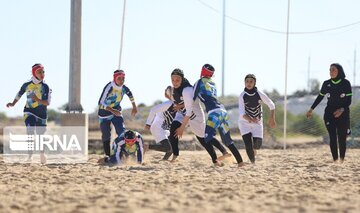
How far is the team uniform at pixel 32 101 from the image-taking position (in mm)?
13211

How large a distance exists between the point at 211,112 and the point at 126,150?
5.35 ft

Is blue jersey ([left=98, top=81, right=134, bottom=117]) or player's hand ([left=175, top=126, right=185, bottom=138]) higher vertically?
blue jersey ([left=98, top=81, right=134, bottom=117])

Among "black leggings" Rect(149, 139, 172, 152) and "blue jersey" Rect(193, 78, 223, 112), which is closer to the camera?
"blue jersey" Rect(193, 78, 223, 112)

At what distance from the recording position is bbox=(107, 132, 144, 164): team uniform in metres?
12.6

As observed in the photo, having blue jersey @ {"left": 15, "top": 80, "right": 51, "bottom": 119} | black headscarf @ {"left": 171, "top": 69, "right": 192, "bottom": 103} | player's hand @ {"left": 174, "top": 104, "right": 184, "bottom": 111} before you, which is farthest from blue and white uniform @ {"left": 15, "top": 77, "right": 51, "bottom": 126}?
black headscarf @ {"left": 171, "top": 69, "right": 192, "bottom": 103}

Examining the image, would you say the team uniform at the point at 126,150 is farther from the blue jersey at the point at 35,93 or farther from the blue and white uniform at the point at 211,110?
the blue jersey at the point at 35,93

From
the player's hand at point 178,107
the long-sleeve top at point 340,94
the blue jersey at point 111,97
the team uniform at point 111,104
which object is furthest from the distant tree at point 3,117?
the long-sleeve top at point 340,94

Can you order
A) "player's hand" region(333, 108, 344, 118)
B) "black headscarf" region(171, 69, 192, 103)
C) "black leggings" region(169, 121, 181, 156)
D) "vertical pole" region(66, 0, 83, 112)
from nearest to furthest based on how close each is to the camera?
1. "black headscarf" region(171, 69, 192, 103)
2. "black leggings" region(169, 121, 181, 156)
3. "player's hand" region(333, 108, 344, 118)
4. "vertical pole" region(66, 0, 83, 112)

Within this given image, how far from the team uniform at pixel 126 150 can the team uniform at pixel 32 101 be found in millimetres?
1543

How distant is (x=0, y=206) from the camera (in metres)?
7.32

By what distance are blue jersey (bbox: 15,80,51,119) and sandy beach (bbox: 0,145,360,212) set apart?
1648mm

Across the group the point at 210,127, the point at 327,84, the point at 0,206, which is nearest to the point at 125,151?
the point at 210,127

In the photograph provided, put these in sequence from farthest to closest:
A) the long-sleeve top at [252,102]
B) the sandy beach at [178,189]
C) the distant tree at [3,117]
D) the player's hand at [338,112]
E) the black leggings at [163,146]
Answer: the distant tree at [3,117] < the black leggings at [163,146] < the player's hand at [338,112] < the long-sleeve top at [252,102] < the sandy beach at [178,189]

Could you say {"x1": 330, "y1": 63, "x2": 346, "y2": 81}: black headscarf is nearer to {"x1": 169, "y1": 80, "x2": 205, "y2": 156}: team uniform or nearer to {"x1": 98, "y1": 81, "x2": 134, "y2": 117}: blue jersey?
{"x1": 169, "y1": 80, "x2": 205, "y2": 156}: team uniform
